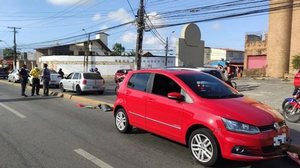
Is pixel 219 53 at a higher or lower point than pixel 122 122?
higher

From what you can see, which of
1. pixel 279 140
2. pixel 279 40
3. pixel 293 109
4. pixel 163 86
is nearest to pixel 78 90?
pixel 293 109

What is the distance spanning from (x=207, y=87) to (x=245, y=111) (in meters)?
1.23

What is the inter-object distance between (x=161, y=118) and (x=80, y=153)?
1.67m

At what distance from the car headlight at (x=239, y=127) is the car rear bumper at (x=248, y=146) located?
7cm

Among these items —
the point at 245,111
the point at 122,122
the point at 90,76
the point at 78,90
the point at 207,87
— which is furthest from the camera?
the point at 90,76

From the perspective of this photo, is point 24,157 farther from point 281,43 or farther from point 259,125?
point 281,43

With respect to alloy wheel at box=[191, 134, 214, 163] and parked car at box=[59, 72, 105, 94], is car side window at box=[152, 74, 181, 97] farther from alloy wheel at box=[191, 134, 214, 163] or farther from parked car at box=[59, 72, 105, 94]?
parked car at box=[59, 72, 105, 94]

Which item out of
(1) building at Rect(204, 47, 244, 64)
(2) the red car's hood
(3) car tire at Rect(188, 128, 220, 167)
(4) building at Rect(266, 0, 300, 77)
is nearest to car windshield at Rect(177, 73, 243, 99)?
(2) the red car's hood

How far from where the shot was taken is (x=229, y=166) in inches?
249

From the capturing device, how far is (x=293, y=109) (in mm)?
11875

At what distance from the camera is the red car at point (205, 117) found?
19.4 feet

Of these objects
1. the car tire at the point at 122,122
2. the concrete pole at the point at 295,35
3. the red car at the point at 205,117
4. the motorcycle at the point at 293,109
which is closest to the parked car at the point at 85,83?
the motorcycle at the point at 293,109

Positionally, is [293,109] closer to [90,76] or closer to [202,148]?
[202,148]

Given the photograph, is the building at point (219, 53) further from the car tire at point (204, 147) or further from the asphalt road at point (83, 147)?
the car tire at point (204, 147)
